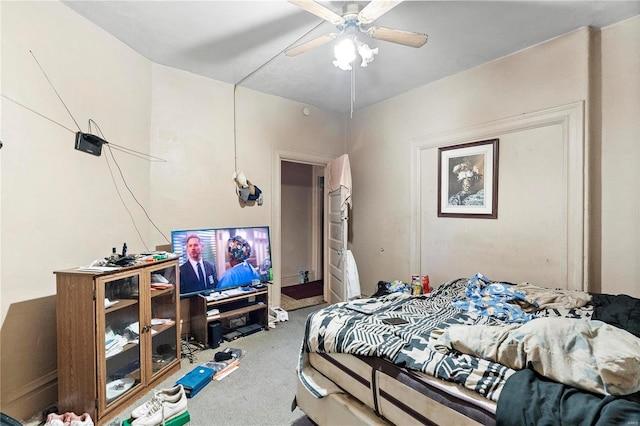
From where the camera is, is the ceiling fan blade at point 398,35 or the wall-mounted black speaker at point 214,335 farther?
the wall-mounted black speaker at point 214,335

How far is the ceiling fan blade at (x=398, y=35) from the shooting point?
6.32 feet

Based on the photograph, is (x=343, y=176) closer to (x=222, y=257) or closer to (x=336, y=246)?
(x=336, y=246)

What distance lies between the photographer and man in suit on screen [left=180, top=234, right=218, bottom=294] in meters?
2.87

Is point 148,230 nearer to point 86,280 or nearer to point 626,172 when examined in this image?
point 86,280

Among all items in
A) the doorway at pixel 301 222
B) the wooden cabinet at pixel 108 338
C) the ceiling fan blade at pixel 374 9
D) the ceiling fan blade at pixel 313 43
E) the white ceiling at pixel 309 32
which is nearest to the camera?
the ceiling fan blade at pixel 374 9

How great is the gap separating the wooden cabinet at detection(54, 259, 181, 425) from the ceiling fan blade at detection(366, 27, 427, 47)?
230cm

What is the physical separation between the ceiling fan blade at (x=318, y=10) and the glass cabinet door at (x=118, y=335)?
2048 mm

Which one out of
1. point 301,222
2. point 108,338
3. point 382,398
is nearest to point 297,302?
point 301,222

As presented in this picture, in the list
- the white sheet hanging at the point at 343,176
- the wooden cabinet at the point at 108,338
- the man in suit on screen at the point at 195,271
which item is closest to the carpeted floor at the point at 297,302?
the man in suit on screen at the point at 195,271

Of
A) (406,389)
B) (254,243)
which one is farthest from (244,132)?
(406,389)

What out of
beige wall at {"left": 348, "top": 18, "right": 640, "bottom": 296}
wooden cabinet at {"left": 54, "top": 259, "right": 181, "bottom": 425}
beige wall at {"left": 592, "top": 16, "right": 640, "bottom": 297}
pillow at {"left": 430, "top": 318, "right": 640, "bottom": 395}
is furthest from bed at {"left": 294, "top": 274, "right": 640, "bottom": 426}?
wooden cabinet at {"left": 54, "top": 259, "right": 181, "bottom": 425}

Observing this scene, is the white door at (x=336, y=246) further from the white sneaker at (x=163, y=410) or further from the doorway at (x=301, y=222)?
the white sneaker at (x=163, y=410)

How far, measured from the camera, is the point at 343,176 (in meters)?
4.01

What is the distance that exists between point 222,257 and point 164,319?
83 centimetres
